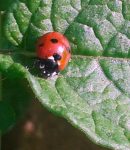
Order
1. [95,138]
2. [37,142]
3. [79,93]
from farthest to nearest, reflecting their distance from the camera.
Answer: [37,142] → [79,93] → [95,138]

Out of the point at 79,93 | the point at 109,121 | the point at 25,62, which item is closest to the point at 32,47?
the point at 25,62

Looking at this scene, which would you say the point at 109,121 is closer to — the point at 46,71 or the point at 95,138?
the point at 95,138

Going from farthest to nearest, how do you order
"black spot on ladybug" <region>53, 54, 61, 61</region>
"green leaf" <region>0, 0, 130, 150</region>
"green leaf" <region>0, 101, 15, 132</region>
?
"green leaf" <region>0, 101, 15, 132</region>, "black spot on ladybug" <region>53, 54, 61, 61</region>, "green leaf" <region>0, 0, 130, 150</region>

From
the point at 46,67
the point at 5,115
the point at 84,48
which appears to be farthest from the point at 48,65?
the point at 5,115

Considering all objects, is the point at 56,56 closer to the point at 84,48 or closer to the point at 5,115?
the point at 84,48

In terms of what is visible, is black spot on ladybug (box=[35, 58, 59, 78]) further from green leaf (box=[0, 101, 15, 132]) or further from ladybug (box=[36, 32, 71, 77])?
green leaf (box=[0, 101, 15, 132])

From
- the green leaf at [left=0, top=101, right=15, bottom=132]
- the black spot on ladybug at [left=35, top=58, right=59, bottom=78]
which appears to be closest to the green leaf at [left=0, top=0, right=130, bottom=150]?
the black spot on ladybug at [left=35, top=58, right=59, bottom=78]

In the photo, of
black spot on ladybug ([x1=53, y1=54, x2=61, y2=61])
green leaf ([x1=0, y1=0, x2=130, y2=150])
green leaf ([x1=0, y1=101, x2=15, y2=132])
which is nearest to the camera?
green leaf ([x1=0, y1=0, x2=130, y2=150])
